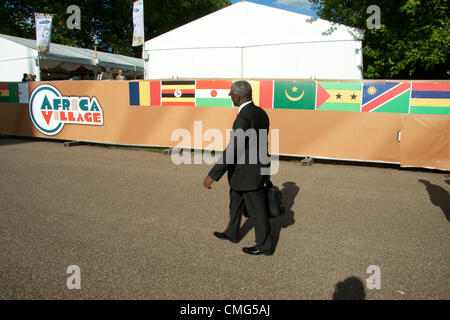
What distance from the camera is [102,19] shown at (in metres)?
37.2

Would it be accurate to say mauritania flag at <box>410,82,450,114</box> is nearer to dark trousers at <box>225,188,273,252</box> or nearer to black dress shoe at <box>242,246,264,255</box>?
dark trousers at <box>225,188,273,252</box>

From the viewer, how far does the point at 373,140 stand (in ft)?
26.2

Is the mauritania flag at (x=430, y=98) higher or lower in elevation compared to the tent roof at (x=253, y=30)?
lower

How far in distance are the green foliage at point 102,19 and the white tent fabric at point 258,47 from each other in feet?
68.0

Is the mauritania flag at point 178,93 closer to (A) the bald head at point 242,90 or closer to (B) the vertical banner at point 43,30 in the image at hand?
(A) the bald head at point 242,90

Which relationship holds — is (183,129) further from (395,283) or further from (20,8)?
(20,8)

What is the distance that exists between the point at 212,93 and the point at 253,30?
5.28 metres

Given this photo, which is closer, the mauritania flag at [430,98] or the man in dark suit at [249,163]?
the man in dark suit at [249,163]

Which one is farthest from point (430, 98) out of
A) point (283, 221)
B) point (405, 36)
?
point (283, 221)

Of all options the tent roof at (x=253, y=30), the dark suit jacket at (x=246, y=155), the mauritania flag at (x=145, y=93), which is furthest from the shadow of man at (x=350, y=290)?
the tent roof at (x=253, y=30)

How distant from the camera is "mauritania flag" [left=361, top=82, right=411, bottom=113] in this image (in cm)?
770

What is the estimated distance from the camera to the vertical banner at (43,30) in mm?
16984

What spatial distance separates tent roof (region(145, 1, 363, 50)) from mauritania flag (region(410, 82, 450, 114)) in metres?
4.75

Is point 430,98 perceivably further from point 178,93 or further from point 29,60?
point 29,60
